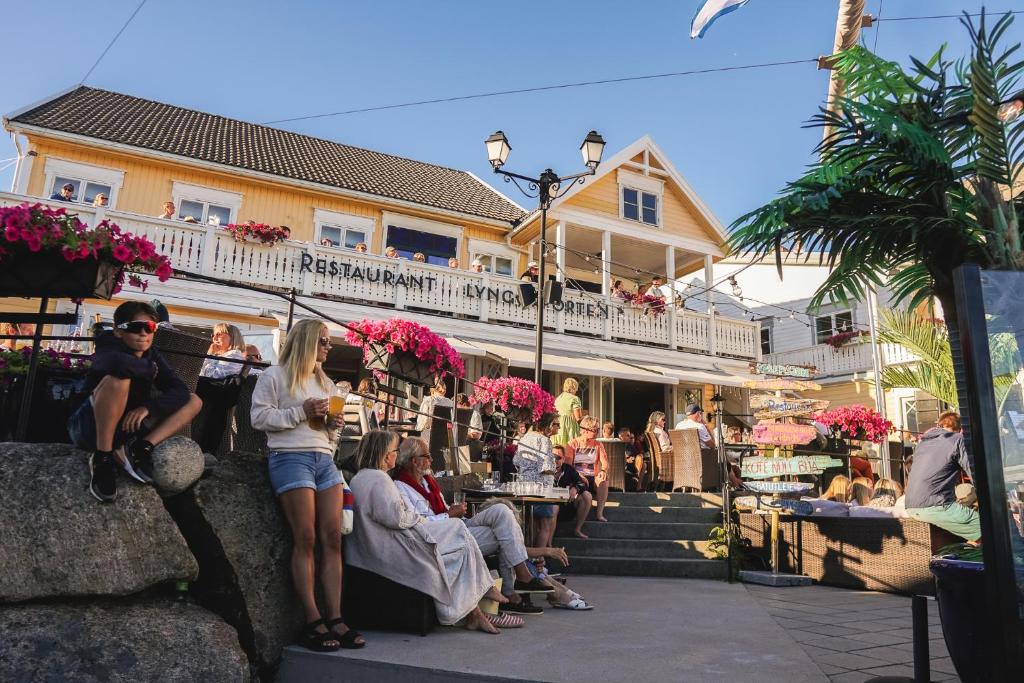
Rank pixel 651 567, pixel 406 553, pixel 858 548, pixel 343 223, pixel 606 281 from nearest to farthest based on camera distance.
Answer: pixel 406 553 < pixel 858 548 < pixel 651 567 < pixel 343 223 < pixel 606 281

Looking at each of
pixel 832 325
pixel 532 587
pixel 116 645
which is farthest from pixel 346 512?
pixel 832 325

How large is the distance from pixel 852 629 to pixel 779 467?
276cm

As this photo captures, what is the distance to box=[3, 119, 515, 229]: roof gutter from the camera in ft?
44.9

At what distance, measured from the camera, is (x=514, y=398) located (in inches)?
363

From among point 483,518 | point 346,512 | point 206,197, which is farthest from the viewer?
point 206,197

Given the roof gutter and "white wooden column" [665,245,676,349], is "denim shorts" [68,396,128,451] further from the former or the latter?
"white wooden column" [665,245,676,349]

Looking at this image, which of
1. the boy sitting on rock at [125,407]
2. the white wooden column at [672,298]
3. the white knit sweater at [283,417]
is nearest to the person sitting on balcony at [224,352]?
the white knit sweater at [283,417]

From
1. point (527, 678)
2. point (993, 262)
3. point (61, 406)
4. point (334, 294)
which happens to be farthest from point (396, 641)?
point (334, 294)

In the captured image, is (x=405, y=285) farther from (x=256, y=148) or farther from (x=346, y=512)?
(x=346, y=512)

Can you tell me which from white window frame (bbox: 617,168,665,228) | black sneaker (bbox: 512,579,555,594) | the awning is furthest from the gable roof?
black sneaker (bbox: 512,579,555,594)

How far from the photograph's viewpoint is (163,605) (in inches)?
139

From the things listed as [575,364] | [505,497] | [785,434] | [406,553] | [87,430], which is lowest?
[406,553]

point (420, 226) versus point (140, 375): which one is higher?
point (420, 226)

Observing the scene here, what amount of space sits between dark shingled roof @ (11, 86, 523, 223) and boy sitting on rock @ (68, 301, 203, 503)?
42.3 feet
